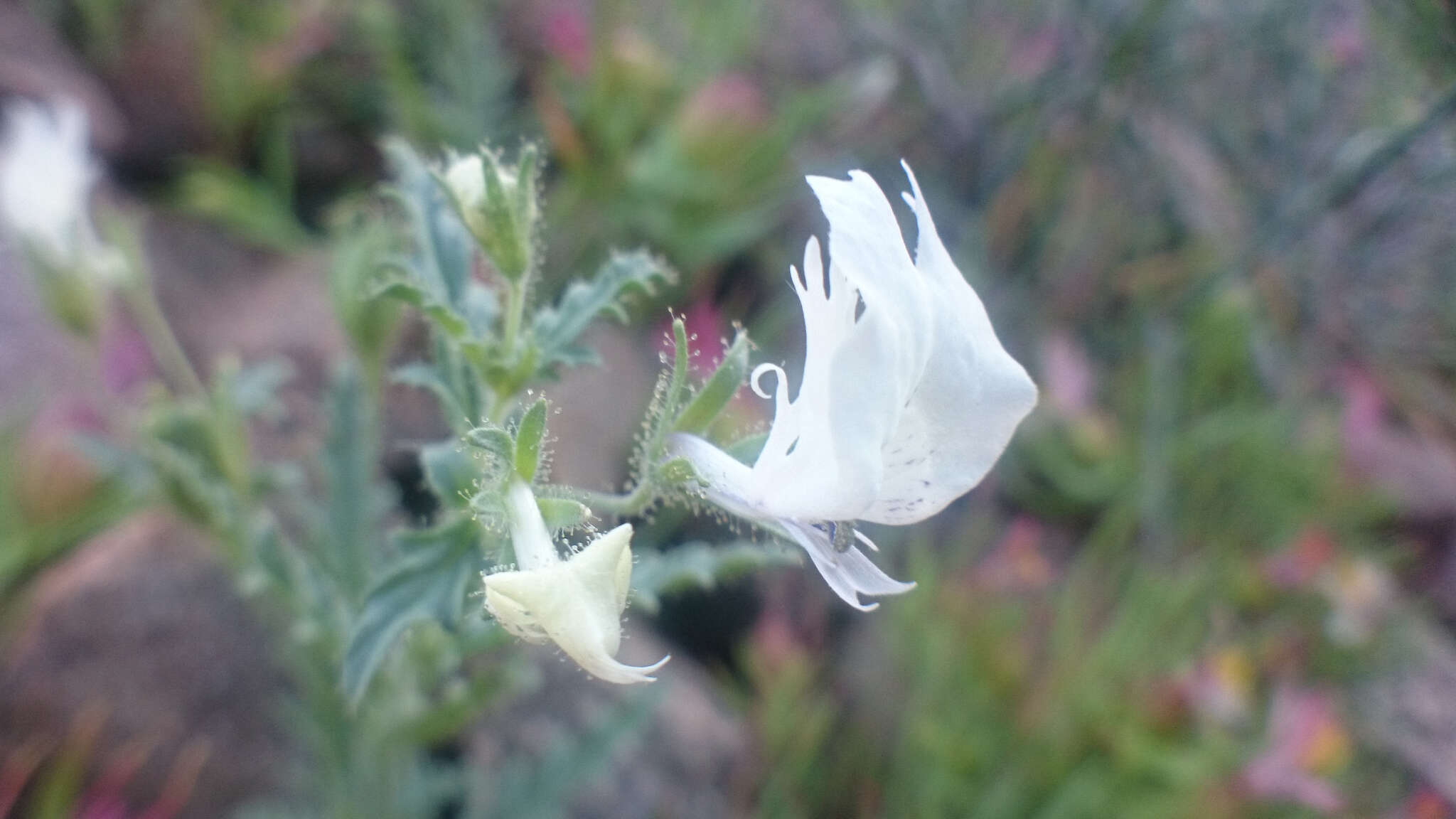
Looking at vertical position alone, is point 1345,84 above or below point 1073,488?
above

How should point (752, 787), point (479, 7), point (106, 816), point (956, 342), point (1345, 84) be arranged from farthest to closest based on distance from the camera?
point (479, 7), point (1345, 84), point (752, 787), point (106, 816), point (956, 342)

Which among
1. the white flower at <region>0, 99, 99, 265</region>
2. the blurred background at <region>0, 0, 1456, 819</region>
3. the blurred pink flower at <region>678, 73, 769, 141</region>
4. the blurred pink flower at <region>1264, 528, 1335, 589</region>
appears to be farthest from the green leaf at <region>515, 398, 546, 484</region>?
the blurred pink flower at <region>1264, 528, 1335, 589</region>

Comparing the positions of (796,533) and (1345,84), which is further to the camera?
(1345,84)

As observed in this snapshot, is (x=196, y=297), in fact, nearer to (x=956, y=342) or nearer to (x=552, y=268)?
(x=552, y=268)

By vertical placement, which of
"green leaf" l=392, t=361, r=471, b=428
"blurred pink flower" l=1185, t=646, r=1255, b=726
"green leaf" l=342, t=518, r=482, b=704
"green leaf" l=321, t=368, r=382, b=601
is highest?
"green leaf" l=392, t=361, r=471, b=428

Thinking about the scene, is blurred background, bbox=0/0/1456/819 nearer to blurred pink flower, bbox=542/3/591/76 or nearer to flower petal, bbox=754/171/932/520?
blurred pink flower, bbox=542/3/591/76

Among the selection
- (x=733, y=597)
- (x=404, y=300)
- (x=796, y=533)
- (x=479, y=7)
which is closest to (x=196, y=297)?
(x=479, y=7)
